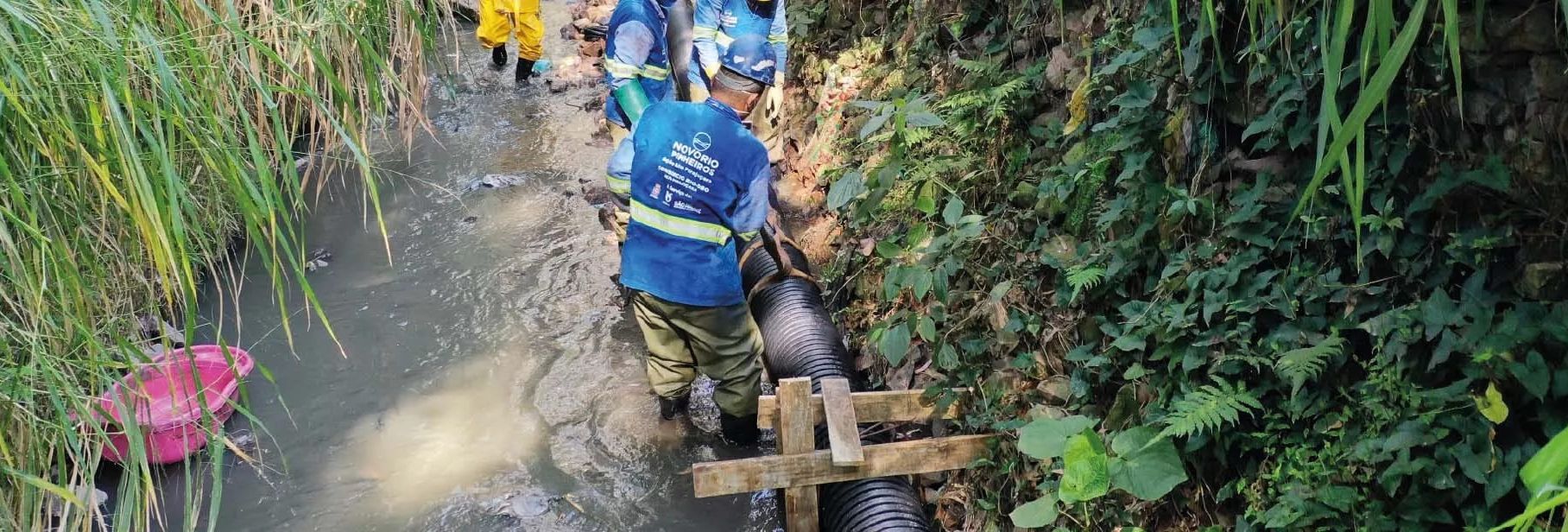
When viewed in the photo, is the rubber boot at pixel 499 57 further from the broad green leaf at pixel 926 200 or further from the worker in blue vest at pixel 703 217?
the broad green leaf at pixel 926 200

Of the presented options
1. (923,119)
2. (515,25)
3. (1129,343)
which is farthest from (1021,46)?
(515,25)

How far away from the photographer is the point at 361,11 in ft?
Answer: 11.1

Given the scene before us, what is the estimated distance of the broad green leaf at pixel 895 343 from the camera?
3.61 meters

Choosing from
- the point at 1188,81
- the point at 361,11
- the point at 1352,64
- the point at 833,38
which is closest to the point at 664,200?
the point at 361,11

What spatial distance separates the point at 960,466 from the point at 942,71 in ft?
7.63

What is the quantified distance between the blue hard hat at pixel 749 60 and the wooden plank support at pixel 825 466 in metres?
1.46

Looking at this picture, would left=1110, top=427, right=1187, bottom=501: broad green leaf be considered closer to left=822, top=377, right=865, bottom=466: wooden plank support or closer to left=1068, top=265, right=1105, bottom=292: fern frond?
left=1068, top=265, right=1105, bottom=292: fern frond

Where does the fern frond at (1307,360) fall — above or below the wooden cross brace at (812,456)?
above

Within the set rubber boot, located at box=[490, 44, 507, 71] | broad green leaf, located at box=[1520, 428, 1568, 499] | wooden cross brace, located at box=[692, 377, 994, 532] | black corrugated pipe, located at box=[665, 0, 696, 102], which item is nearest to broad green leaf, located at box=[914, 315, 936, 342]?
wooden cross brace, located at box=[692, 377, 994, 532]

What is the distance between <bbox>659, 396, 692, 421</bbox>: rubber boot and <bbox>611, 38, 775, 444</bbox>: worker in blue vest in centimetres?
26

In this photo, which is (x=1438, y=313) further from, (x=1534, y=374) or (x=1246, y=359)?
(x=1246, y=359)

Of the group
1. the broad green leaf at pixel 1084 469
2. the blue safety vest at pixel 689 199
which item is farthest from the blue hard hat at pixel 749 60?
the broad green leaf at pixel 1084 469

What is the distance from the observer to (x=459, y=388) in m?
4.62

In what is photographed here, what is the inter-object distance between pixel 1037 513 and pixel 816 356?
4.80ft
